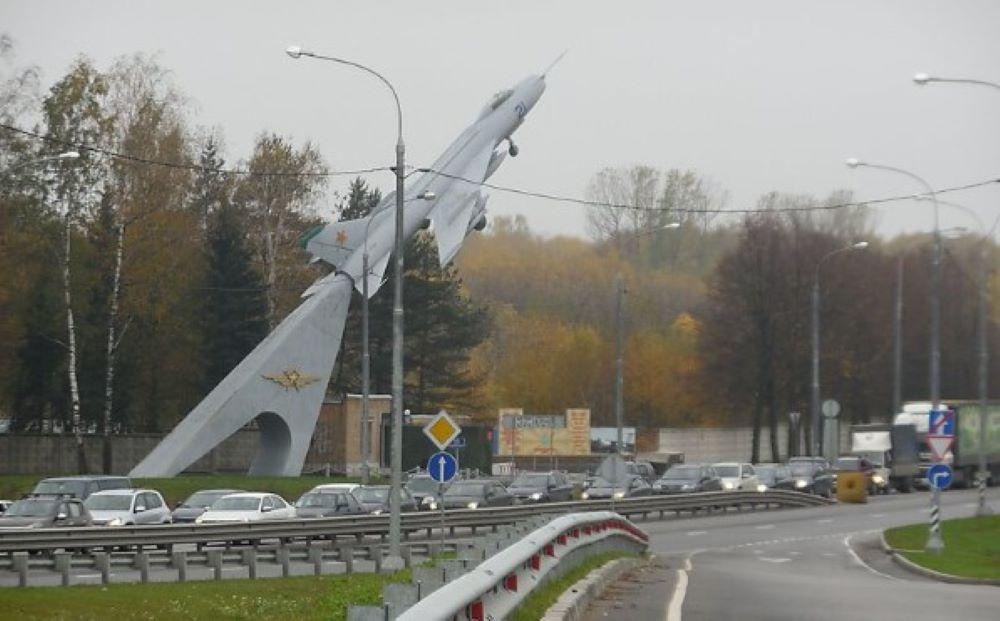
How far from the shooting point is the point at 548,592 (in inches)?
745

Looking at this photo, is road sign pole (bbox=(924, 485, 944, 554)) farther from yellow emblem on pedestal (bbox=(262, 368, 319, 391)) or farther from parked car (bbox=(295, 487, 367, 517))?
yellow emblem on pedestal (bbox=(262, 368, 319, 391))

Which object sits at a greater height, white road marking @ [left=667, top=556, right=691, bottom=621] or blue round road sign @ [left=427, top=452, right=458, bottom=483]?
blue round road sign @ [left=427, top=452, right=458, bottom=483]

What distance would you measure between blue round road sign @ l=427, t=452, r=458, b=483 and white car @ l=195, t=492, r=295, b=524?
7.81 metres

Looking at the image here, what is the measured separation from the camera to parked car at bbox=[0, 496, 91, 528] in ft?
113

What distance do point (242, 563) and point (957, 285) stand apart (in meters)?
59.5

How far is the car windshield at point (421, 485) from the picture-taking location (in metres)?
51.8

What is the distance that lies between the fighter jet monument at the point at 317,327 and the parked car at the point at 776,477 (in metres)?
14.2

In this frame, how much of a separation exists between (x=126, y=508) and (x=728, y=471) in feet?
104

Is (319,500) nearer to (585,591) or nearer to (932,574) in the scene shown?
(932,574)

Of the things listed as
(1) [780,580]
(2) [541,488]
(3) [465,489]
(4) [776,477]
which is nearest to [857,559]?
(1) [780,580]

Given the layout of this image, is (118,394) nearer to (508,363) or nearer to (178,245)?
(178,245)

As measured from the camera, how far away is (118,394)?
70688 millimetres

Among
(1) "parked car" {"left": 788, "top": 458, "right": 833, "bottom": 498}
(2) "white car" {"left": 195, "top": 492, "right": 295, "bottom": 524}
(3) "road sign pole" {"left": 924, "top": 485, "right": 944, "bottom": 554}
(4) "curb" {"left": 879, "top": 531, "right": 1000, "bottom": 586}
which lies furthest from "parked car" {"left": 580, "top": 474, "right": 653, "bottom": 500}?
(4) "curb" {"left": 879, "top": 531, "right": 1000, "bottom": 586}

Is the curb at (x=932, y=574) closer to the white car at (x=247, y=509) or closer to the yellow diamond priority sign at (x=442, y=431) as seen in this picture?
the yellow diamond priority sign at (x=442, y=431)
